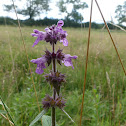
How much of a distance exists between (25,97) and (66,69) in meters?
1.58

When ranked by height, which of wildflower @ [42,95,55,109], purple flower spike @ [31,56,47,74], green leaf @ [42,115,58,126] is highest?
purple flower spike @ [31,56,47,74]

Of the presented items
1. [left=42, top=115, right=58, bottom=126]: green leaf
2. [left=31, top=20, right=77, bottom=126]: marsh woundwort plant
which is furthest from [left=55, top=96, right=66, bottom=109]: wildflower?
[left=42, top=115, right=58, bottom=126]: green leaf

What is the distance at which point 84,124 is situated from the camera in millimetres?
2240

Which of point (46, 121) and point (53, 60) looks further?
point (46, 121)

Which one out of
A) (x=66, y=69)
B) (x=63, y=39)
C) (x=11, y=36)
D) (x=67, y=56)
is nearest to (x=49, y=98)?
(x=67, y=56)

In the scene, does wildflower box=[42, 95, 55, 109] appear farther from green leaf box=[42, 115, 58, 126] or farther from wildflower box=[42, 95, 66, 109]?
green leaf box=[42, 115, 58, 126]

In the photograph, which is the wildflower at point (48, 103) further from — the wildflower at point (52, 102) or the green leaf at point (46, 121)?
the green leaf at point (46, 121)

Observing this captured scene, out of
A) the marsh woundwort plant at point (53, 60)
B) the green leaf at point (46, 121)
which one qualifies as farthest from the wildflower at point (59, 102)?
the green leaf at point (46, 121)

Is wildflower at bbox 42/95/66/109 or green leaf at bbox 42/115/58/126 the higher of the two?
wildflower at bbox 42/95/66/109

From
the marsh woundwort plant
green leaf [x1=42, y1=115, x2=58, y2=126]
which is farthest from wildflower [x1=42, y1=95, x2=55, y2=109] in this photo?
green leaf [x1=42, y1=115, x2=58, y2=126]

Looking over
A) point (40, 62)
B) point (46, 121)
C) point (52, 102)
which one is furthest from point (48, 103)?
point (40, 62)

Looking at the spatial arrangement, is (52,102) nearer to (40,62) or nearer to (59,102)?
(59,102)

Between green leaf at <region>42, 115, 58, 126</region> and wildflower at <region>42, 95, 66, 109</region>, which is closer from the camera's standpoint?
wildflower at <region>42, 95, 66, 109</region>

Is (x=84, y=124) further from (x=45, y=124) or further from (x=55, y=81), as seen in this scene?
(x=55, y=81)
